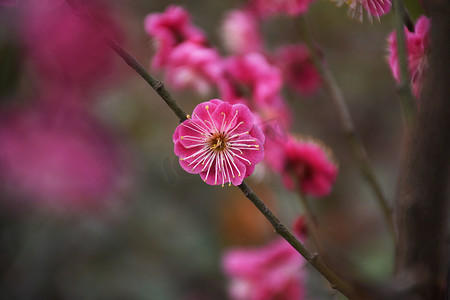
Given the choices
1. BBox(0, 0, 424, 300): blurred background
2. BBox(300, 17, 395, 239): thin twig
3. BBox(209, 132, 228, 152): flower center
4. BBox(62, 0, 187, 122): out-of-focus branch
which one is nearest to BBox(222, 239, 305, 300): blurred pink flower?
BBox(0, 0, 424, 300): blurred background

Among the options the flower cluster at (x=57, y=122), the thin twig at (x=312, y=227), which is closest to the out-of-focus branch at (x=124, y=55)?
the flower cluster at (x=57, y=122)

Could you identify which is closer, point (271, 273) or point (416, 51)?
point (416, 51)

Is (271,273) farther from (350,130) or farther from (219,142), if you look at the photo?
(219,142)

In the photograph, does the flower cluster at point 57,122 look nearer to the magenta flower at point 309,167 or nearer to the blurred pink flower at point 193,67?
the blurred pink flower at point 193,67

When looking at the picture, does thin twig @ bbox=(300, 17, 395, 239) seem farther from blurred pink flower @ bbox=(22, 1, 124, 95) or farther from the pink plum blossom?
blurred pink flower @ bbox=(22, 1, 124, 95)

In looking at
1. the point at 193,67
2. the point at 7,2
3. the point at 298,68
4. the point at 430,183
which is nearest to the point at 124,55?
the point at 7,2

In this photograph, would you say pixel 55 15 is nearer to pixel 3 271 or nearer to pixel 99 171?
pixel 99 171
